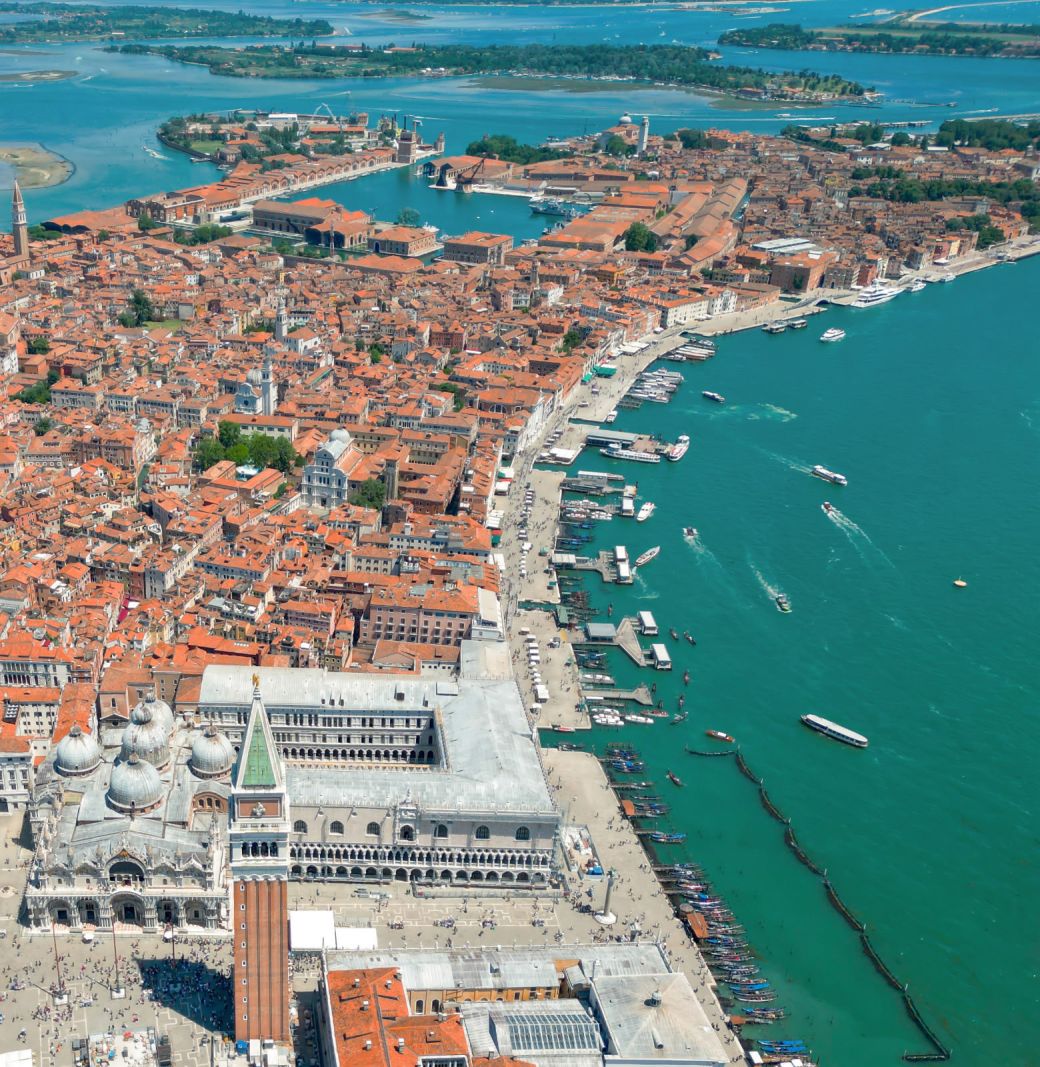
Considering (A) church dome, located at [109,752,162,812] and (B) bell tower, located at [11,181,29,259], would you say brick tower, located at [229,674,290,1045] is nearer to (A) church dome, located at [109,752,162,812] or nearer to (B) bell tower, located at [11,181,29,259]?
(A) church dome, located at [109,752,162,812]

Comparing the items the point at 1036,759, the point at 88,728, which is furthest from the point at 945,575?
the point at 88,728

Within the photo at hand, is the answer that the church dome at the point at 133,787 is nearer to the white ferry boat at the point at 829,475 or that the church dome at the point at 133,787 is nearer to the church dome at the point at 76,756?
the church dome at the point at 76,756

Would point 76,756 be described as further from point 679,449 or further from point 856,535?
point 679,449

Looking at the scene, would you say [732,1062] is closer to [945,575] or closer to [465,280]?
[945,575]

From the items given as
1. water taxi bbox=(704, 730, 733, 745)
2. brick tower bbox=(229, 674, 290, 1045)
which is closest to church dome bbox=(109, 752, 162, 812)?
brick tower bbox=(229, 674, 290, 1045)

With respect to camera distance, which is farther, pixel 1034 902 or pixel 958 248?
pixel 958 248

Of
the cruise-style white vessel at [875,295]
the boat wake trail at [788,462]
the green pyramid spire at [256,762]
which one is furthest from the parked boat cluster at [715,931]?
the cruise-style white vessel at [875,295]
